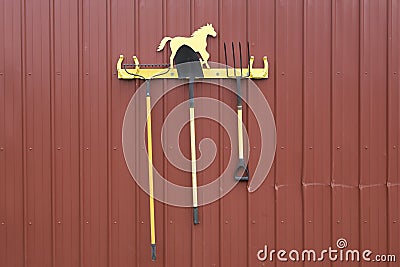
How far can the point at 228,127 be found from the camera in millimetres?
2725

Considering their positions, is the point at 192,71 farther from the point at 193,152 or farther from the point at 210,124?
the point at 193,152

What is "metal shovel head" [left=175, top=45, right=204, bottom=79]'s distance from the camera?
271 cm

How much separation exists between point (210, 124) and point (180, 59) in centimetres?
38

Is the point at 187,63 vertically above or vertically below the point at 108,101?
above

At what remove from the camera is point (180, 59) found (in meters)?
2.71

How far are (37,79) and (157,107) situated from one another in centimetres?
66

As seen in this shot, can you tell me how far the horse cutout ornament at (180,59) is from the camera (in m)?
2.71

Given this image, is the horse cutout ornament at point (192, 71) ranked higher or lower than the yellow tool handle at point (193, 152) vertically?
higher

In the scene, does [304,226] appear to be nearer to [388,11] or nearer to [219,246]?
[219,246]

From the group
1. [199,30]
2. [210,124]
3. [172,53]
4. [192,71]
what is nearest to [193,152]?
[210,124]

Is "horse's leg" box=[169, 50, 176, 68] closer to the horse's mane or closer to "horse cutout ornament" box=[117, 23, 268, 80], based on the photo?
"horse cutout ornament" box=[117, 23, 268, 80]

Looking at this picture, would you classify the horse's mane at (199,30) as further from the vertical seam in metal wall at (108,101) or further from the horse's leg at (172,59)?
the vertical seam in metal wall at (108,101)

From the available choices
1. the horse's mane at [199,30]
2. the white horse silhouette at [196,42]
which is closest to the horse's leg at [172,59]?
the white horse silhouette at [196,42]

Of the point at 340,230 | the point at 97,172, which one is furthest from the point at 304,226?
the point at 97,172
